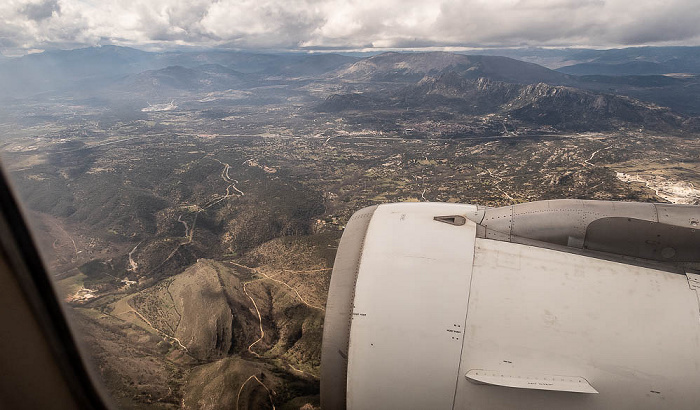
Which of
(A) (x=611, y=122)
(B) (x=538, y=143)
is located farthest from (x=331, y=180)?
(A) (x=611, y=122)

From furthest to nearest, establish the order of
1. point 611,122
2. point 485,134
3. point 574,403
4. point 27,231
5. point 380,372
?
point 611,122 → point 485,134 → point 380,372 → point 574,403 → point 27,231

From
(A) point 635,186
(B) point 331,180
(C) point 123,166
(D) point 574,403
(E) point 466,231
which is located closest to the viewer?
(D) point 574,403

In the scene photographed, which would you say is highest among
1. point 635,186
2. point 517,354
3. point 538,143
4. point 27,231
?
point 538,143

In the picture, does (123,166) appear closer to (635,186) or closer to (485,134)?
(635,186)

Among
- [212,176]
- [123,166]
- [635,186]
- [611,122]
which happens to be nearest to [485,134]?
[611,122]

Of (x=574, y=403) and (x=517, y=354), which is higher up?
(x=517, y=354)

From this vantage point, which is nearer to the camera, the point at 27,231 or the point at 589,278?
→ the point at 27,231
